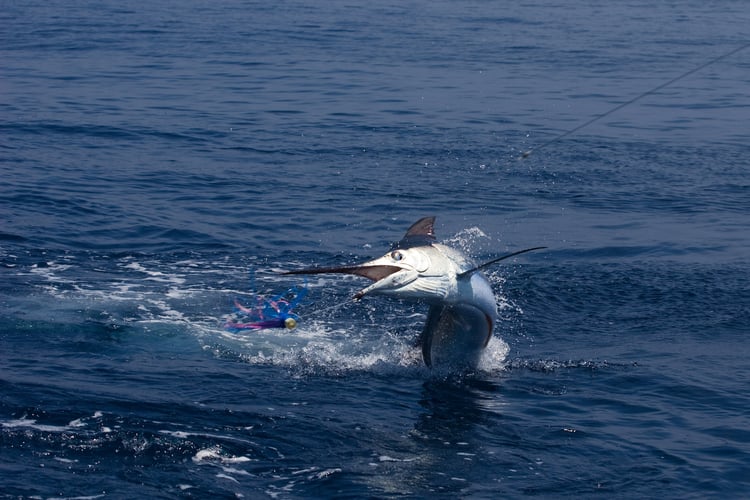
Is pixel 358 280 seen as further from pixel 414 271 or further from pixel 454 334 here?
pixel 414 271

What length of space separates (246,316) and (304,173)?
968cm

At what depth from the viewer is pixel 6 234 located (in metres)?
21.0

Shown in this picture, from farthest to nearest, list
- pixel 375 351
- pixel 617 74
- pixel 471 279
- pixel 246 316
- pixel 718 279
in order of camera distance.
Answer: pixel 617 74, pixel 718 279, pixel 246 316, pixel 375 351, pixel 471 279

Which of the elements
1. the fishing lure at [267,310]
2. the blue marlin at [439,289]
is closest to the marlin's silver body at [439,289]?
the blue marlin at [439,289]

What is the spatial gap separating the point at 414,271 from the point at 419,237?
107 cm

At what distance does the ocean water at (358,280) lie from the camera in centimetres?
1200

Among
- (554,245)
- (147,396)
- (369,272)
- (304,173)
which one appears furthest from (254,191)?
(369,272)

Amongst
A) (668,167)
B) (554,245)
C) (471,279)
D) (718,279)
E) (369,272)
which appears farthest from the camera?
(668,167)

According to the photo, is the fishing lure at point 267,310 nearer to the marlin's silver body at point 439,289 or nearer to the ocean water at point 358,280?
the ocean water at point 358,280

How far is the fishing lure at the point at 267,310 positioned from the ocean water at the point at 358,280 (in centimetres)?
25

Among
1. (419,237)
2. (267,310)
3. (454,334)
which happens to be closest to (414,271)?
(419,237)

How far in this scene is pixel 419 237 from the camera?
13.0m

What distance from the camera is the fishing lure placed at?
648 inches

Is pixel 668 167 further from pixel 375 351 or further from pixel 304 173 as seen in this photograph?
pixel 375 351
